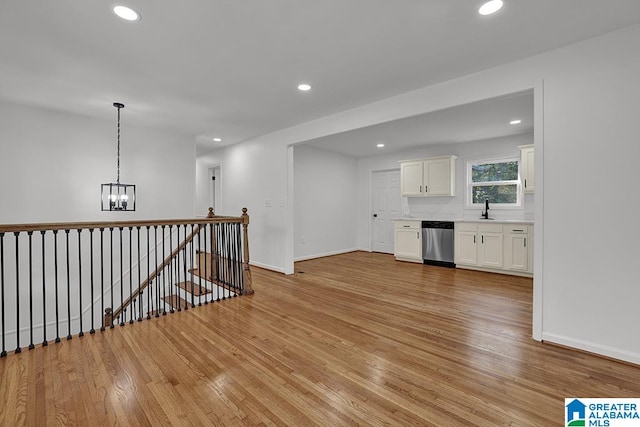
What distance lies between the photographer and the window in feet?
18.6

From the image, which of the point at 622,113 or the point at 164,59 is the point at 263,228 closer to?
the point at 164,59

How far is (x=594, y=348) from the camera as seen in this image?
94.7 inches

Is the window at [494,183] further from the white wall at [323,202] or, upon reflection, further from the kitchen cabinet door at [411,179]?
the white wall at [323,202]

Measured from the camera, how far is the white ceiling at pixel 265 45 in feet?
6.85

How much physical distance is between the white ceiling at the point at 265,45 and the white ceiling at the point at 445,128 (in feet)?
2.17

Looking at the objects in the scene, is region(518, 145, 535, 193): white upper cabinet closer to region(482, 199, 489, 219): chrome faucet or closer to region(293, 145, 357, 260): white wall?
region(482, 199, 489, 219): chrome faucet

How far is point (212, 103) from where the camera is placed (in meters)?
3.96

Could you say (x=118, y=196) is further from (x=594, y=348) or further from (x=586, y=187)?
(x=594, y=348)

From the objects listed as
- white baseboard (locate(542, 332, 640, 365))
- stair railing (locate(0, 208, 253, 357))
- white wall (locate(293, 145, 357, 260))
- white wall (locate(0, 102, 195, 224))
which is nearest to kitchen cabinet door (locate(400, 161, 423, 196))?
white wall (locate(293, 145, 357, 260))

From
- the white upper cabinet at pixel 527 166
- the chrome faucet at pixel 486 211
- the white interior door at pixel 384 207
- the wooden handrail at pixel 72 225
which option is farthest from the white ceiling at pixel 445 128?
the wooden handrail at pixel 72 225

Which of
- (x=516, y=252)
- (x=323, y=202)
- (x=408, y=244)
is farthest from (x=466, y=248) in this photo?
(x=323, y=202)

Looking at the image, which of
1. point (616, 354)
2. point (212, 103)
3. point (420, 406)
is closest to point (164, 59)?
point (212, 103)

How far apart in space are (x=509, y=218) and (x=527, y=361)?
403 cm

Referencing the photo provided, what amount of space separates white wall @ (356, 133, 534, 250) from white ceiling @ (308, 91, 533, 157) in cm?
21
